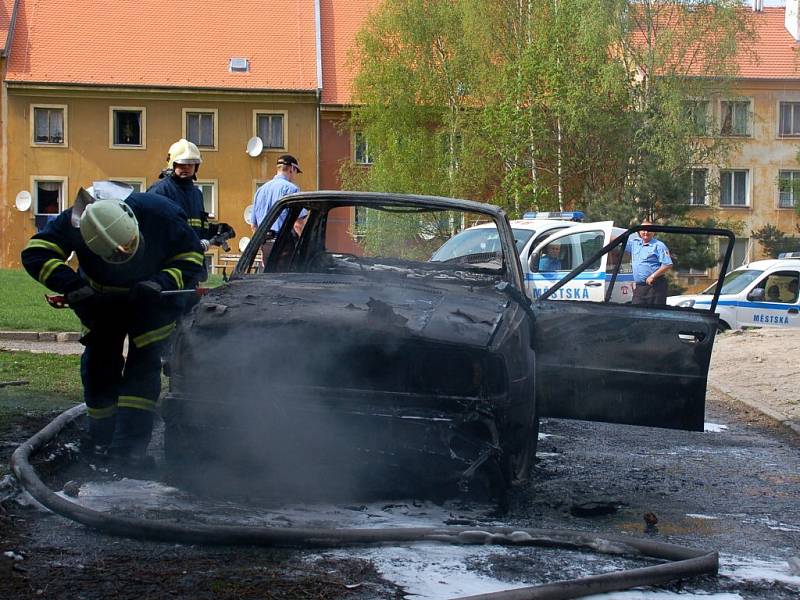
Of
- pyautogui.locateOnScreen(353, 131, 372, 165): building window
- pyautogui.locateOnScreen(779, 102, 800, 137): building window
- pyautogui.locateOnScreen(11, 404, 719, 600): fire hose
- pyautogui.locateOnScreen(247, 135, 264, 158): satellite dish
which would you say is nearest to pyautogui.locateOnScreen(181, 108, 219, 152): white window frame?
pyautogui.locateOnScreen(247, 135, 264, 158): satellite dish

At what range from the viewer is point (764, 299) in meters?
20.8

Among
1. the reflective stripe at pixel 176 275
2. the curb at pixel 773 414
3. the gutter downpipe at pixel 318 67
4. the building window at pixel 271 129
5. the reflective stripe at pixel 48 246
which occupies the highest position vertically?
the gutter downpipe at pixel 318 67

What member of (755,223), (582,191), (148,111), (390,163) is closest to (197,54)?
(148,111)

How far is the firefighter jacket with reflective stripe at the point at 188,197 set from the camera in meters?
7.90

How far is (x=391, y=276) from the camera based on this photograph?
661 centimetres

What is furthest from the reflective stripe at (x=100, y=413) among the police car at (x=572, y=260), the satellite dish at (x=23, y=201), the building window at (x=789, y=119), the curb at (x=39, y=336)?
the building window at (x=789, y=119)

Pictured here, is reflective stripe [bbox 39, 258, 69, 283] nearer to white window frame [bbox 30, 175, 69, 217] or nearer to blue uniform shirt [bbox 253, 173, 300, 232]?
blue uniform shirt [bbox 253, 173, 300, 232]

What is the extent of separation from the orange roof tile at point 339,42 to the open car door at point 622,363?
128ft

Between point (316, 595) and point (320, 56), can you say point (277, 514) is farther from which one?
point (320, 56)

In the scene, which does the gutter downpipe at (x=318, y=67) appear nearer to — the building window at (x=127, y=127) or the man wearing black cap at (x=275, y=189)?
the building window at (x=127, y=127)

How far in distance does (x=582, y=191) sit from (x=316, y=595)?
35949mm

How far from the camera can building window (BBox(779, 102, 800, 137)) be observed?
49.8 metres

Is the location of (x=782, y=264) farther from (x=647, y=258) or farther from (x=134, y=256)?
(x=134, y=256)

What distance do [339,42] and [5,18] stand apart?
1329cm
